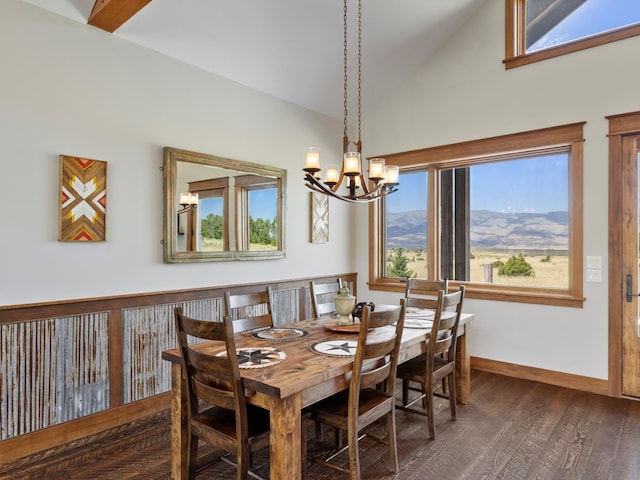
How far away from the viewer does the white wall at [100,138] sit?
2615 millimetres

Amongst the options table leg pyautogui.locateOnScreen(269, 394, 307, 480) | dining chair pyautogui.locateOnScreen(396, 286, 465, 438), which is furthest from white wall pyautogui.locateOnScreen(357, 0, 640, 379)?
table leg pyautogui.locateOnScreen(269, 394, 307, 480)

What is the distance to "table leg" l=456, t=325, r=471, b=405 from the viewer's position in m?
3.40

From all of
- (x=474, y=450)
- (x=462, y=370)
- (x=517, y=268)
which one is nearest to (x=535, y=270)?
(x=517, y=268)

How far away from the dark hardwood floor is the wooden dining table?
0.55 meters

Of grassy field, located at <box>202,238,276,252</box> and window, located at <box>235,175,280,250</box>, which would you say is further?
window, located at <box>235,175,280,250</box>

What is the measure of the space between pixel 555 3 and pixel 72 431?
5.58 metres

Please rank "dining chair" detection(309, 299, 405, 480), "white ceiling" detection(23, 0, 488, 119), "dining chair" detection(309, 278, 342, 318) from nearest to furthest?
"dining chair" detection(309, 299, 405, 480)
"white ceiling" detection(23, 0, 488, 119)
"dining chair" detection(309, 278, 342, 318)

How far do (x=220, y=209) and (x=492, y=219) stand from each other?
9.48 feet

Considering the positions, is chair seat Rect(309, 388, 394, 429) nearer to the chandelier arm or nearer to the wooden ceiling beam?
the chandelier arm

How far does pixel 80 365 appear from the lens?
287cm

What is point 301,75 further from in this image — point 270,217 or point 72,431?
point 72,431

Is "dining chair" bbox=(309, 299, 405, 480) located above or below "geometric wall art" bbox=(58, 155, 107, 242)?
below

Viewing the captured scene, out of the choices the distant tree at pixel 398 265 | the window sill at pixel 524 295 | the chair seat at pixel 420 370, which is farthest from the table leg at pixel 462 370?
the distant tree at pixel 398 265

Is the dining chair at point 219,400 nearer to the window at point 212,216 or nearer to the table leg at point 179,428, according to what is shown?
the table leg at point 179,428
